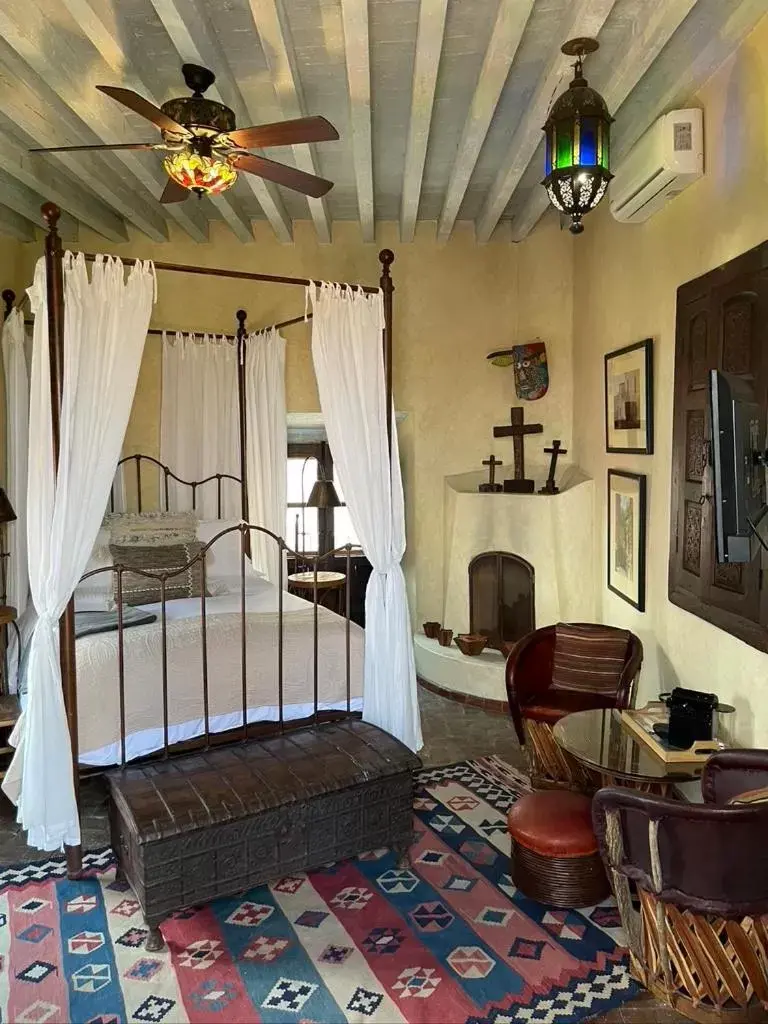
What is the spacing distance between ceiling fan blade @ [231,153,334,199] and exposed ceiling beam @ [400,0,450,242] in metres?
0.55

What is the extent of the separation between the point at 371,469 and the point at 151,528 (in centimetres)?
194

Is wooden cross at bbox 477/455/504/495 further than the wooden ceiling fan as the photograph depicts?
Yes

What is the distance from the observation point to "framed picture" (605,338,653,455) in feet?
12.6

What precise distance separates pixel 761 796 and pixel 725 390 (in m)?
1.15

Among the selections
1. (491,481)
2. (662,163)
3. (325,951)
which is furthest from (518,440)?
(325,951)

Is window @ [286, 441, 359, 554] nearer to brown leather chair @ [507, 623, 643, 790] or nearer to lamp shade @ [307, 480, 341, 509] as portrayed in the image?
lamp shade @ [307, 480, 341, 509]

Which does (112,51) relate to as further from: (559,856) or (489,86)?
(559,856)

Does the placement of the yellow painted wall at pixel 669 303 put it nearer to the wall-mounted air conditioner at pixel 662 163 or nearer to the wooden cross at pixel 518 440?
the wall-mounted air conditioner at pixel 662 163

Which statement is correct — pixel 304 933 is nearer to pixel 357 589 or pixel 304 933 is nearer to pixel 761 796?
pixel 761 796

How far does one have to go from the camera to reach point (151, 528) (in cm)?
477

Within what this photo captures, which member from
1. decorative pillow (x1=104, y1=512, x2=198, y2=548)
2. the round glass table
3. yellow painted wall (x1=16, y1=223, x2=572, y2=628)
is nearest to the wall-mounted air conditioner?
yellow painted wall (x1=16, y1=223, x2=572, y2=628)

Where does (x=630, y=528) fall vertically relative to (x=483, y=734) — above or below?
above

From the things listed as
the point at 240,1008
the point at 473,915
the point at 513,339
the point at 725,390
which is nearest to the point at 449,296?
the point at 513,339

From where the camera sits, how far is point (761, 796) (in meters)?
2.05
